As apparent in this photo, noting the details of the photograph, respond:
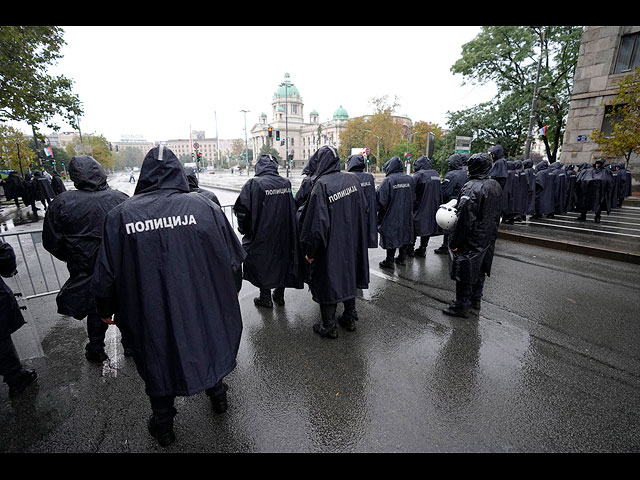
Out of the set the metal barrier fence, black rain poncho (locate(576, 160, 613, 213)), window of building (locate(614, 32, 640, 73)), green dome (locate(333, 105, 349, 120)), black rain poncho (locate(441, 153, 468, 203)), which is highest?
green dome (locate(333, 105, 349, 120))

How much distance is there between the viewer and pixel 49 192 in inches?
587

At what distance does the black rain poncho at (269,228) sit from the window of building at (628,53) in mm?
23100

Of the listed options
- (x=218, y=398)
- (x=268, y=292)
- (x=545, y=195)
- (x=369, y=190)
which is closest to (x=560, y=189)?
(x=545, y=195)

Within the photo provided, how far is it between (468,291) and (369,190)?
264cm

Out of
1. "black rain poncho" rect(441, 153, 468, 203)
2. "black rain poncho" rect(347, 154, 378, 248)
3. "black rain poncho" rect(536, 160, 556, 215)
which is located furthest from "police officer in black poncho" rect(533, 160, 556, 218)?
"black rain poncho" rect(347, 154, 378, 248)

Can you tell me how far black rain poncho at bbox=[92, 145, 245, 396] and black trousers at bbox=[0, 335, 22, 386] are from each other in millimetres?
1510

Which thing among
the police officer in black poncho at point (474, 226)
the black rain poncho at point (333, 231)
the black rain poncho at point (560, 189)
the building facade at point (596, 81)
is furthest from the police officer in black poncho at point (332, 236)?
the building facade at point (596, 81)

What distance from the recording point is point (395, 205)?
20.1 feet

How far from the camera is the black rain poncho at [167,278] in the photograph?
200cm

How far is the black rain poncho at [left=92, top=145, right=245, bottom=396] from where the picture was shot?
1999mm

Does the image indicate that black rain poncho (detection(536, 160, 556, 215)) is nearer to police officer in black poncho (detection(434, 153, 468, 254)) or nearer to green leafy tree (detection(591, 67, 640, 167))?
green leafy tree (detection(591, 67, 640, 167))

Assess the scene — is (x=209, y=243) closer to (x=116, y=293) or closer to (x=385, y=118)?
(x=116, y=293)
